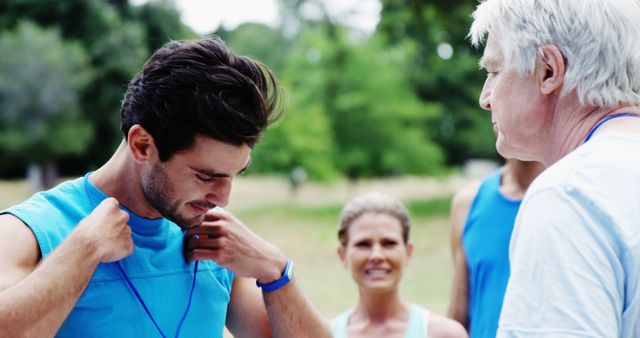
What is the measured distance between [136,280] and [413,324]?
1259 millimetres

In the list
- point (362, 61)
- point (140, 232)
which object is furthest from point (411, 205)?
point (140, 232)

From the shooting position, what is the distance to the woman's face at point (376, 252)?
106 inches

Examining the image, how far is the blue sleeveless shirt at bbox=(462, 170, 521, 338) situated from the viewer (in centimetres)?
248

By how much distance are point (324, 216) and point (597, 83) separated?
45.6 feet

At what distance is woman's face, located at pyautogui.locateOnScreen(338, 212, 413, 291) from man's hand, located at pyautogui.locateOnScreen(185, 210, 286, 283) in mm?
902

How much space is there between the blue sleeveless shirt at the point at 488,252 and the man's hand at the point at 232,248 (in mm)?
982

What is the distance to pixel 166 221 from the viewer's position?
5.87 ft

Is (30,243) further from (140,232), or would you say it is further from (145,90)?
(145,90)

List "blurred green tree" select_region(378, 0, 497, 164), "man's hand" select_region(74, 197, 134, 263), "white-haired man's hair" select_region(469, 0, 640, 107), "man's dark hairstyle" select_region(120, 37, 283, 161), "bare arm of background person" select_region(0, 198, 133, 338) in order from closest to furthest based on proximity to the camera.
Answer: "white-haired man's hair" select_region(469, 0, 640, 107), "bare arm of background person" select_region(0, 198, 133, 338), "man's hand" select_region(74, 197, 134, 263), "man's dark hairstyle" select_region(120, 37, 283, 161), "blurred green tree" select_region(378, 0, 497, 164)

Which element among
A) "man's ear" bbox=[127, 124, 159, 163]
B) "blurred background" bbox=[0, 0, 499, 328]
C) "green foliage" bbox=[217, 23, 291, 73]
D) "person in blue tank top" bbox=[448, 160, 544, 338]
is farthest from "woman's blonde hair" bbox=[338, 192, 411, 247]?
"green foliage" bbox=[217, 23, 291, 73]

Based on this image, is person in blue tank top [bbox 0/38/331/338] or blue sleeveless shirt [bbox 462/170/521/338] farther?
blue sleeveless shirt [bbox 462/170/521/338]

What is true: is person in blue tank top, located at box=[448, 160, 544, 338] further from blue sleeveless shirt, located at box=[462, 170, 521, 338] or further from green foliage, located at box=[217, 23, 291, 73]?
green foliage, located at box=[217, 23, 291, 73]

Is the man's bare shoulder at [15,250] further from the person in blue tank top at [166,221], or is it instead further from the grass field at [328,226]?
the grass field at [328,226]

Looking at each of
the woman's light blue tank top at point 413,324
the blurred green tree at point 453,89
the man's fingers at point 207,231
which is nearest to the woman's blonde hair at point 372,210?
the woman's light blue tank top at point 413,324
